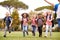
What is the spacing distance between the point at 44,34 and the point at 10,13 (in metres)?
0.59

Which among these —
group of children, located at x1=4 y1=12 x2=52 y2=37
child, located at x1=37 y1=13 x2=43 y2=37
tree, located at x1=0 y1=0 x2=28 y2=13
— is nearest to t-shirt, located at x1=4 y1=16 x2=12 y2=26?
group of children, located at x1=4 y1=12 x2=52 y2=37

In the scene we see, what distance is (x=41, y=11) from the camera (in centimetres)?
308

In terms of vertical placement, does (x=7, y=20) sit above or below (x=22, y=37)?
above

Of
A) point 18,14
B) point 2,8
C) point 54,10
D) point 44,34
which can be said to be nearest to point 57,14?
point 54,10

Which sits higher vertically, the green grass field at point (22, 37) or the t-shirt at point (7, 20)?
the t-shirt at point (7, 20)

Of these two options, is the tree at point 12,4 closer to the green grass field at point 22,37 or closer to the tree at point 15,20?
the tree at point 15,20

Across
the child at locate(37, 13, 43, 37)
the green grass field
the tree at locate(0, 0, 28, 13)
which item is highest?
the tree at locate(0, 0, 28, 13)

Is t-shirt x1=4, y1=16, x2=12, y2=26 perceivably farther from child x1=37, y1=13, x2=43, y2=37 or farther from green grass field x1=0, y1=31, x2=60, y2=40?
child x1=37, y1=13, x2=43, y2=37

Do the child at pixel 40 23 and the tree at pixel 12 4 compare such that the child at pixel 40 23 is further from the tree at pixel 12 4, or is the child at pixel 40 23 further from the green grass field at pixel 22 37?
the tree at pixel 12 4

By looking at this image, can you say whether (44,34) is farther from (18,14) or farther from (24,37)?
(18,14)

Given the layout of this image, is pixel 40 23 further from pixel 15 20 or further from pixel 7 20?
pixel 7 20

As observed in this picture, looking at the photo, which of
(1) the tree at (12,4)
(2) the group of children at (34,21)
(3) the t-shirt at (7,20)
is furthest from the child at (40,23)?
(3) the t-shirt at (7,20)

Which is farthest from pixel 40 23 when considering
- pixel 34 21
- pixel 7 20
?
pixel 7 20

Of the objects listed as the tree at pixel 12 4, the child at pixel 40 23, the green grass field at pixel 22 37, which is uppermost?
the tree at pixel 12 4
